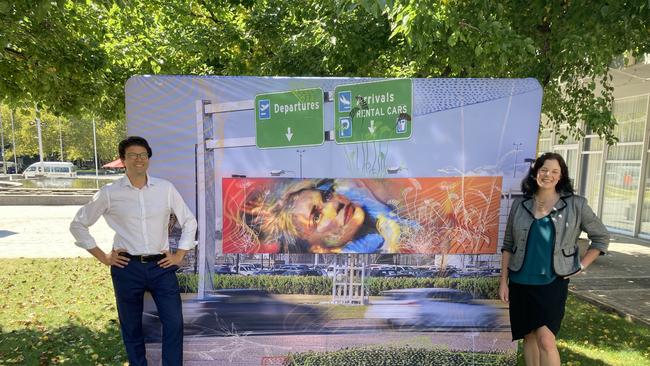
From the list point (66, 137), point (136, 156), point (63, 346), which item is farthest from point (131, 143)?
point (66, 137)

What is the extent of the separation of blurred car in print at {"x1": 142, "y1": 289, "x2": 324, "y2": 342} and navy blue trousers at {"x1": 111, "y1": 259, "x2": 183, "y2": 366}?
14 centimetres

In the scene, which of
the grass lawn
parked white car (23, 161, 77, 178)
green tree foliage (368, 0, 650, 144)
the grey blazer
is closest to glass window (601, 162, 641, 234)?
the grass lawn

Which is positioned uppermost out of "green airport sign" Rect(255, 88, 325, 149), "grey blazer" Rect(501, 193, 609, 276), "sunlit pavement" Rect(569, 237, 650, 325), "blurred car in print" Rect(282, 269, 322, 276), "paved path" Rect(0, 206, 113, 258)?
"green airport sign" Rect(255, 88, 325, 149)

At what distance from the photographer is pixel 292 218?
10.5 ft

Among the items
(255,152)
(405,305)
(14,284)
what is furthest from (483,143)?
(14,284)

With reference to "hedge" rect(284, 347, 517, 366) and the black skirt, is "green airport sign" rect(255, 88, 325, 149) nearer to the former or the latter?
"hedge" rect(284, 347, 517, 366)

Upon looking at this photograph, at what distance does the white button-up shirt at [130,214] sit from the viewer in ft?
9.34

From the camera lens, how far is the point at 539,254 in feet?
9.38

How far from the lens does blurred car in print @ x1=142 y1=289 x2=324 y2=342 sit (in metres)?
3.22

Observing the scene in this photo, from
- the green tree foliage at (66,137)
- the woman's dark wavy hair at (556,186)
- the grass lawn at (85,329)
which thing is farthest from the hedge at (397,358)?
the green tree foliage at (66,137)

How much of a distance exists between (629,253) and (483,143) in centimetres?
818

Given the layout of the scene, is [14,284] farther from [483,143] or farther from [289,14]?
[483,143]

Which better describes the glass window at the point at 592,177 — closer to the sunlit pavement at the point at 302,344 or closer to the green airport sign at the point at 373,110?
the sunlit pavement at the point at 302,344

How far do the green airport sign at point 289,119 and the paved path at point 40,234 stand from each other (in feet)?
24.5
